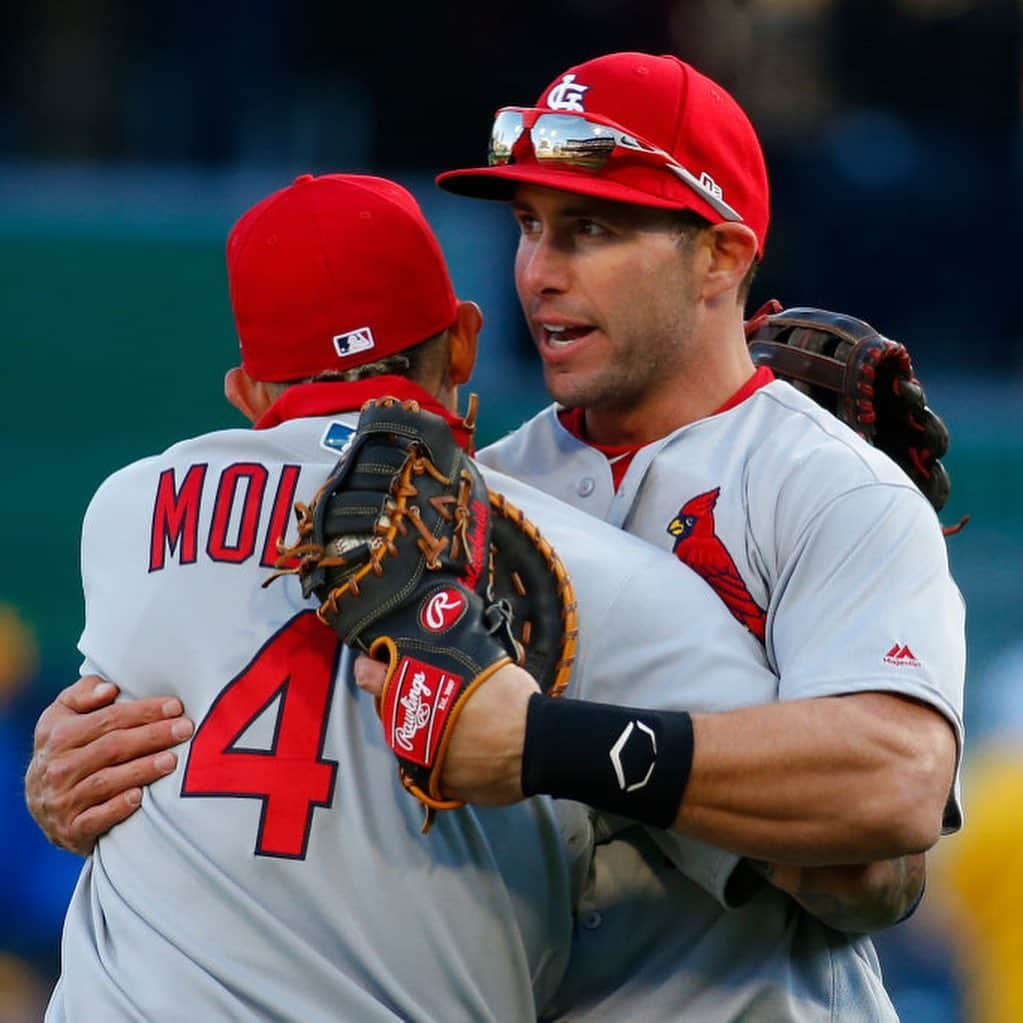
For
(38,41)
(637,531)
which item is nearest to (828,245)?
(38,41)

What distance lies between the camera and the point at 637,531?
2857 mm

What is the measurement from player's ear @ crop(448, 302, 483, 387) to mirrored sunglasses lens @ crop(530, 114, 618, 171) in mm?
288

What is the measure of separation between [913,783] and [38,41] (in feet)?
25.7

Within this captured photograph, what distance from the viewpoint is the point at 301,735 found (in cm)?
237

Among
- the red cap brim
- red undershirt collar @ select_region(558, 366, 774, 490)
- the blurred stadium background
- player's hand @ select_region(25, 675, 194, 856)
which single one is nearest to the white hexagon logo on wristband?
player's hand @ select_region(25, 675, 194, 856)

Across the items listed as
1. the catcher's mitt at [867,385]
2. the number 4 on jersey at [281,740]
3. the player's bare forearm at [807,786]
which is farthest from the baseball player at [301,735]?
the catcher's mitt at [867,385]

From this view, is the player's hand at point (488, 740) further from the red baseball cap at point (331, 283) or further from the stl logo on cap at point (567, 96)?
the stl logo on cap at point (567, 96)

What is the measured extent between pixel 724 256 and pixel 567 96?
14.2 inches

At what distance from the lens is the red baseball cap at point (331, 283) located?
8.41 ft

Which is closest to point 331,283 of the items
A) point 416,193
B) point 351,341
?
point 351,341

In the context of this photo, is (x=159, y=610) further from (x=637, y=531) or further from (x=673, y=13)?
(x=673, y=13)

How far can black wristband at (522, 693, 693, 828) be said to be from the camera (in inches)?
88.3

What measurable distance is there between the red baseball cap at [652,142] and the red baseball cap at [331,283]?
0.96 feet

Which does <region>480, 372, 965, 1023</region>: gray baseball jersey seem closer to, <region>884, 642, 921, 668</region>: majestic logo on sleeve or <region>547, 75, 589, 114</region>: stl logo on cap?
<region>884, 642, 921, 668</region>: majestic logo on sleeve
